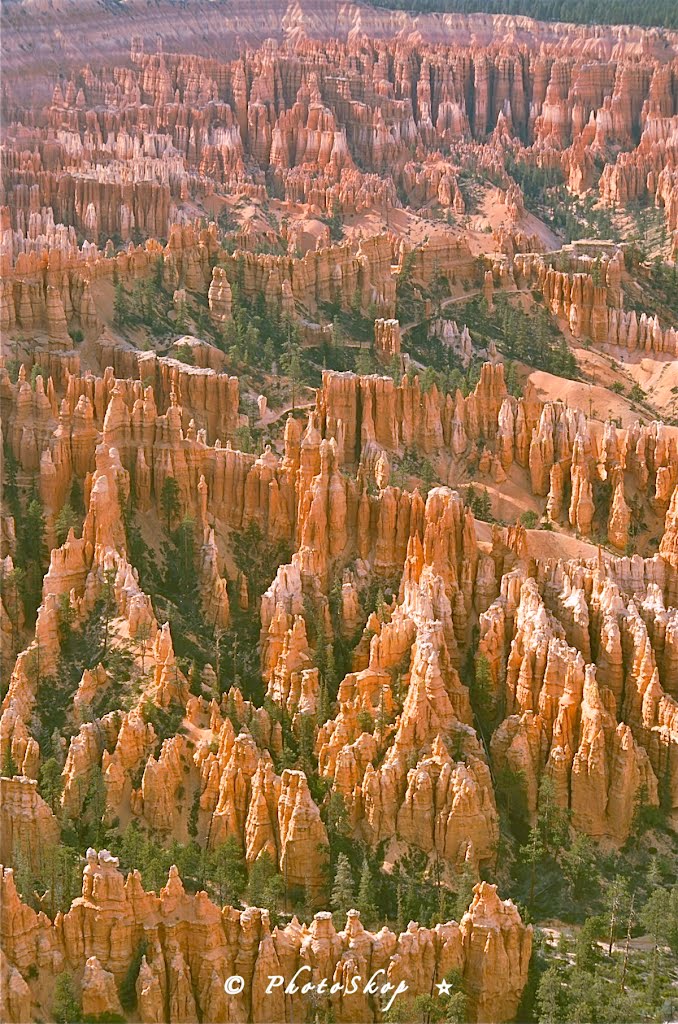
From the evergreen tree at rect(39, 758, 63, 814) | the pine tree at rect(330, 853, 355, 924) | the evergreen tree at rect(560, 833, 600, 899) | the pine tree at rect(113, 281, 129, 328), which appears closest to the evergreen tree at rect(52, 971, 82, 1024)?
the pine tree at rect(330, 853, 355, 924)

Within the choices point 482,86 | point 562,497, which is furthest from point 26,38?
point 562,497

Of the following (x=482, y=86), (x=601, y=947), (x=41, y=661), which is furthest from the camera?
(x=482, y=86)

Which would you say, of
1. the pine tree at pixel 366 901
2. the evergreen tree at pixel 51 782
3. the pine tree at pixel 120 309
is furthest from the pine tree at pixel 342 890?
the pine tree at pixel 120 309

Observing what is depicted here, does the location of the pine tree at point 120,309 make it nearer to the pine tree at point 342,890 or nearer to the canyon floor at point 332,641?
the canyon floor at point 332,641

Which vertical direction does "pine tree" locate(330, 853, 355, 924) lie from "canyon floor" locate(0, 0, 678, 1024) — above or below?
below

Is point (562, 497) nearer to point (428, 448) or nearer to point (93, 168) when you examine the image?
point (428, 448)

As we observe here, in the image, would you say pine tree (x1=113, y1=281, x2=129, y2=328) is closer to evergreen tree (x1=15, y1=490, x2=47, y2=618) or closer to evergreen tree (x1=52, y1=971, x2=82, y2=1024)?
evergreen tree (x1=15, y1=490, x2=47, y2=618)

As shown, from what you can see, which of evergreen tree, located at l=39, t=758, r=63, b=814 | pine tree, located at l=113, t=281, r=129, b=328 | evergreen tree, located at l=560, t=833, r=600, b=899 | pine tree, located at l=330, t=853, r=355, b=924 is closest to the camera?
pine tree, located at l=330, t=853, r=355, b=924

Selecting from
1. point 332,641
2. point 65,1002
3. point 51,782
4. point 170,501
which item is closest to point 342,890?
point 65,1002

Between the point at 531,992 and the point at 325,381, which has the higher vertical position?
the point at 325,381
